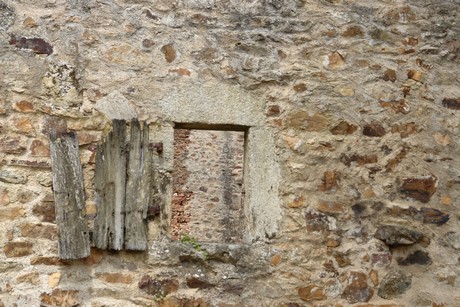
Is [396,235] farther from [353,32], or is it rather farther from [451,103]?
[353,32]

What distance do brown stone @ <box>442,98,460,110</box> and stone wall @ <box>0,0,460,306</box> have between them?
15 mm

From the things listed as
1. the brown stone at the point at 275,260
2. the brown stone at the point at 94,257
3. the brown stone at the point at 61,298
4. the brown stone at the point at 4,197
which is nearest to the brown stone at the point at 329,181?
the brown stone at the point at 275,260

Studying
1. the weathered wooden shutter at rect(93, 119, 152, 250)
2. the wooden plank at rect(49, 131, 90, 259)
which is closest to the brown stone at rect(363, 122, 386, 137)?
the weathered wooden shutter at rect(93, 119, 152, 250)

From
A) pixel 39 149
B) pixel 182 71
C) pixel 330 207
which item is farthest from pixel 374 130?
pixel 39 149

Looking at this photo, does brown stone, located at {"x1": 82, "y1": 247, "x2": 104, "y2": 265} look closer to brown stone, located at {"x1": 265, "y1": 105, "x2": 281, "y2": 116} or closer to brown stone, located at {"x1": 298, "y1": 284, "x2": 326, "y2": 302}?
brown stone, located at {"x1": 298, "y1": 284, "x2": 326, "y2": 302}

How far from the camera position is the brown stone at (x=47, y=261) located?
379 cm

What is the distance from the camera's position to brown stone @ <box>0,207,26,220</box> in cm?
379

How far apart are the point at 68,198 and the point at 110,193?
254 millimetres

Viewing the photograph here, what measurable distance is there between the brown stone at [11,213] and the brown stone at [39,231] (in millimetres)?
74

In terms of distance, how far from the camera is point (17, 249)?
12.4 feet

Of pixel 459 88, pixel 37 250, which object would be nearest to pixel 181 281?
pixel 37 250

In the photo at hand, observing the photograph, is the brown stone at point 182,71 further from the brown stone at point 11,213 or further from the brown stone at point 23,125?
the brown stone at point 11,213

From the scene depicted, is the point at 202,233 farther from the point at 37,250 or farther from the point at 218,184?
the point at 37,250

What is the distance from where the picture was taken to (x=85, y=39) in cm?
397
